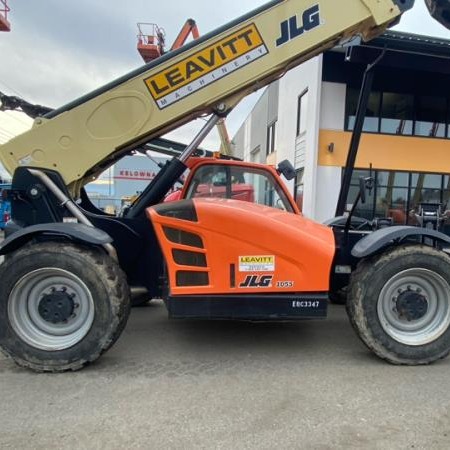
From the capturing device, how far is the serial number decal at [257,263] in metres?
3.91

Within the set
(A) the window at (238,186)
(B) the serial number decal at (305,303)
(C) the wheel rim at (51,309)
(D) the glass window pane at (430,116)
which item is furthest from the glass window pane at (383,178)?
(C) the wheel rim at (51,309)

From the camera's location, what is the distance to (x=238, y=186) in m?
5.46

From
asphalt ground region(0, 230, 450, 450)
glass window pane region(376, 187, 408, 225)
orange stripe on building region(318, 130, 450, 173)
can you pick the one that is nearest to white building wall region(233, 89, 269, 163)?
orange stripe on building region(318, 130, 450, 173)

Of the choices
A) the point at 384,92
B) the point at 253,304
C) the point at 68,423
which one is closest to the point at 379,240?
the point at 253,304

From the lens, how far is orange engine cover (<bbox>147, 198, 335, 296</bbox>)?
3.90 m

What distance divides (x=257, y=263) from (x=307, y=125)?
1275 cm

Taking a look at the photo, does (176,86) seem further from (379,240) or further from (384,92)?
(384,92)

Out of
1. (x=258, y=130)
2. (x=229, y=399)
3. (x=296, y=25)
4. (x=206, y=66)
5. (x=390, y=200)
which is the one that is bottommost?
(x=229, y=399)

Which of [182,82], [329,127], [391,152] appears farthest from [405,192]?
Result: [182,82]

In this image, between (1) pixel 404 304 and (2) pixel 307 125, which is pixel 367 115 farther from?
(1) pixel 404 304

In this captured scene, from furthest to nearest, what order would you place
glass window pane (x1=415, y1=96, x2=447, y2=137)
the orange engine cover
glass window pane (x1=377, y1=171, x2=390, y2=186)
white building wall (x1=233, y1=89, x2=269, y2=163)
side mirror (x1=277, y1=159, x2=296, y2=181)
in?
white building wall (x1=233, y1=89, x2=269, y2=163)
glass window pane (x1=415, y1=96, x2=447, y2=137)
glass window pane (x1=377, y1=171, x2=390, y2=186)
side mirror (x1=277, y1=159, x2=296, y2=181)
the orange engine cover

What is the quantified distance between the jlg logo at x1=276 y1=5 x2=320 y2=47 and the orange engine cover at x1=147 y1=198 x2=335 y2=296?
5.64 feet

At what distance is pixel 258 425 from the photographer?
288 cm

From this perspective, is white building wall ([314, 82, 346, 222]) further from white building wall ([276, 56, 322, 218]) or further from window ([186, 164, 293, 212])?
window ([186, 164, 293, 212])
